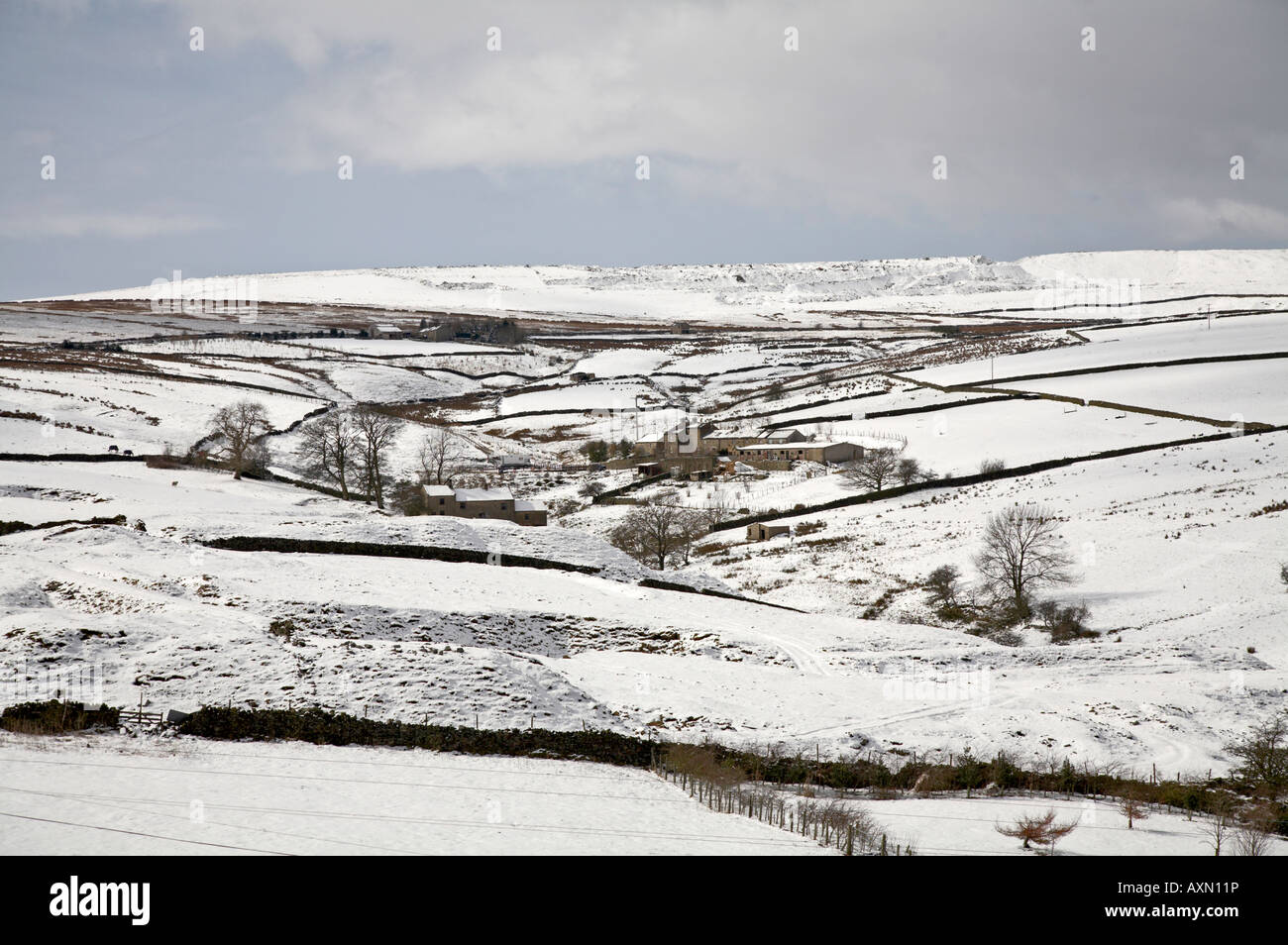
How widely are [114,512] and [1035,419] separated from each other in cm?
7097

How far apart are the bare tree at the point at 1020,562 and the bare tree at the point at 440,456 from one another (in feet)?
135

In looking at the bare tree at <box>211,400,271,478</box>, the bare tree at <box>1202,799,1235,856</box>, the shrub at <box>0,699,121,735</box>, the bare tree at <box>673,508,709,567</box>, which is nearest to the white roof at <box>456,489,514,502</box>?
the bare tree at <box>673,508,709,567</box>

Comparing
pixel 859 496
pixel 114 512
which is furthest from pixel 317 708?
pixel 859 496

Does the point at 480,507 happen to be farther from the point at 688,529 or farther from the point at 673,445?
the point at 673,445

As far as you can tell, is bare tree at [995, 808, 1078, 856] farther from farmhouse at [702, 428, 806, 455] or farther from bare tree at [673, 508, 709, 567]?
farmhouse at [702, 428, 806, 455]

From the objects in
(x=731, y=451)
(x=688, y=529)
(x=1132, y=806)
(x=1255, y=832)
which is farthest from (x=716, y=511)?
(x=1255, y=832)

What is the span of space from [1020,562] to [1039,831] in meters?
25.9

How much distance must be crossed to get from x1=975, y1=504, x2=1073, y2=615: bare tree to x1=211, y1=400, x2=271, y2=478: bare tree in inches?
1925

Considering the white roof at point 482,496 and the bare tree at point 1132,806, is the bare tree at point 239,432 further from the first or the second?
the bare tree at point 1132,806

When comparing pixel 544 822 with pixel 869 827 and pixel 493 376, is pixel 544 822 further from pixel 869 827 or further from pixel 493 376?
pixel 493 376

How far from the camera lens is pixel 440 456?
76438 mm

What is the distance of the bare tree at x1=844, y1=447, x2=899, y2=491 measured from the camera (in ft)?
218
